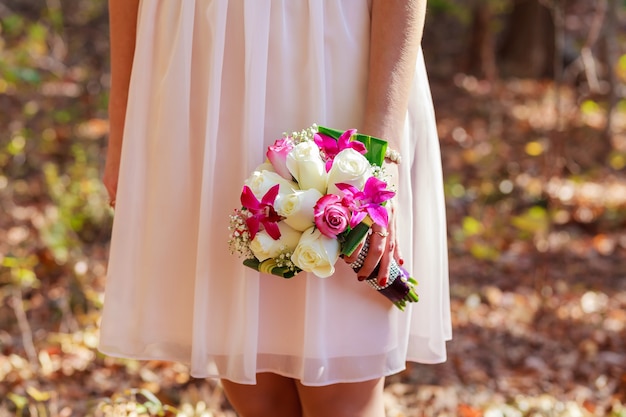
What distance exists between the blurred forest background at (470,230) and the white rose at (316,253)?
3.10 ft

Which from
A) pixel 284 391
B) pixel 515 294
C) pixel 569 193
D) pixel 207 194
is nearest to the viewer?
pixel 207 194

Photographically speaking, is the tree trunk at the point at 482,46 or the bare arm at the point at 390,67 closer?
the bare arm at the point at 390,67

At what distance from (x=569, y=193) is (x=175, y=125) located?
15.2ft

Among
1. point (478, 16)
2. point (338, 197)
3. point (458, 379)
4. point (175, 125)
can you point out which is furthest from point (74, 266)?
point (478, 16)

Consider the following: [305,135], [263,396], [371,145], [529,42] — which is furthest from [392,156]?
[529,42]

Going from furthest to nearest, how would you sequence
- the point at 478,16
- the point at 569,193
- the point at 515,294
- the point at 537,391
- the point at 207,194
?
the point at 478,16
the point at 569,193
the point at 515,294
the point at 537,391
the point at 207,194

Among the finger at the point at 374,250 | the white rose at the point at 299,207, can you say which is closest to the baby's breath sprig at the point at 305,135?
the white rose at the point at 299,207

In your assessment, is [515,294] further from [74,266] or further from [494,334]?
[74,266]

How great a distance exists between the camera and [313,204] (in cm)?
152

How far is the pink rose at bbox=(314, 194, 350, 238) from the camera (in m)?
1.46

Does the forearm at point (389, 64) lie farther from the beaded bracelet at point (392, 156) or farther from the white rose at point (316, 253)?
the white rose at point (316, 253)

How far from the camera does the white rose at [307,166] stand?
5.00ft

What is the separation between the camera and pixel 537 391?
3.41 m

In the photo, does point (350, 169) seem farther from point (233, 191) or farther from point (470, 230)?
point (470, 230)
